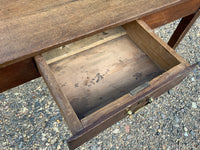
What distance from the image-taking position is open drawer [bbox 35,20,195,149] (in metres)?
0.70

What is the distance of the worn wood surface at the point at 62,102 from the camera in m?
0.58

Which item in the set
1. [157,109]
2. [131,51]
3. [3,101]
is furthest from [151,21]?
[3,101]

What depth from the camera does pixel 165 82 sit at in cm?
71

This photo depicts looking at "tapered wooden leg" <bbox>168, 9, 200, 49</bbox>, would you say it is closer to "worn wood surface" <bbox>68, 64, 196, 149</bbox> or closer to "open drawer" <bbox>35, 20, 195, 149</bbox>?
"open drawer" <bbox>35, 20, 195, 149</bbox>

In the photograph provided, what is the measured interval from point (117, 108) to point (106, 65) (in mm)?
395

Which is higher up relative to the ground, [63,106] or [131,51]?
[131,51]

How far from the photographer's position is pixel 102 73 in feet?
3.12

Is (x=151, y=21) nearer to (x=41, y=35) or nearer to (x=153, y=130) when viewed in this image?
(x=41, y=35)

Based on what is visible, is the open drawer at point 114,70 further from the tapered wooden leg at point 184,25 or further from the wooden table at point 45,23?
the tapered wooden leg at point 184,25

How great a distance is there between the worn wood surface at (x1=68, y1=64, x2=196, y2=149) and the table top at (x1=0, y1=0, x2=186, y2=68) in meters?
0.33

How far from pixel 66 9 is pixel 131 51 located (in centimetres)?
46

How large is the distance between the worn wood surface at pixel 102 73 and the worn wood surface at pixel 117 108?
0.57 feet

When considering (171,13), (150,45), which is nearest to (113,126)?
(150,45)

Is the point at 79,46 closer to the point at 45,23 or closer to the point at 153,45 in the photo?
the point at 45,23
